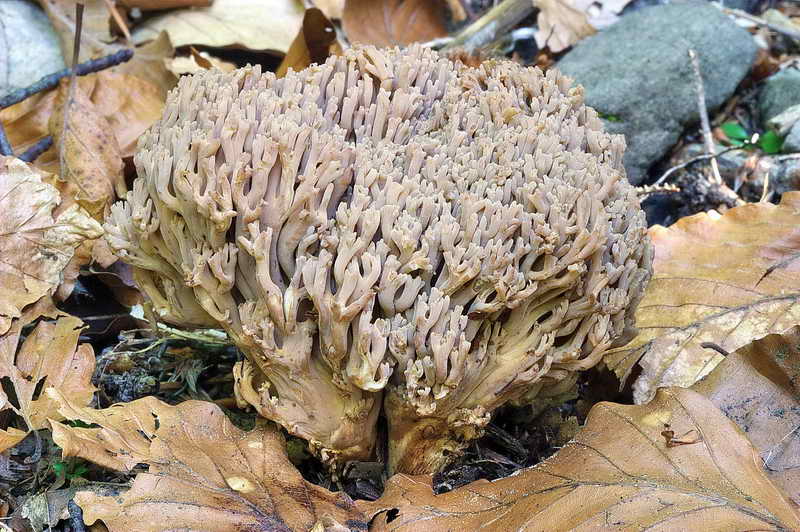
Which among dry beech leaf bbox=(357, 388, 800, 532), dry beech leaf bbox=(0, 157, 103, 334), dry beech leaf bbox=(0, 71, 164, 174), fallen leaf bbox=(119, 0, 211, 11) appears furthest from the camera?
fallen leaf bbox=(119, 0, 211, 11)

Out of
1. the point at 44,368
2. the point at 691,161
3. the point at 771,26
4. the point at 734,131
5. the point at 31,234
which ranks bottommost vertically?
the point at 734,131

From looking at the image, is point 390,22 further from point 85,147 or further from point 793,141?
point 793,141

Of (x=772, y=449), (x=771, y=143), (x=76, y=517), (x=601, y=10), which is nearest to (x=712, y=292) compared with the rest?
(x=772, y=449)

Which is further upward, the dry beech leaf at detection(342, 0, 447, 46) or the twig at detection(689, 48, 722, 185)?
the dry beech leaf at detection(342, 0, 447, 46)

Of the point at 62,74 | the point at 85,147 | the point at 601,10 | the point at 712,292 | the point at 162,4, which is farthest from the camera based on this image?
the point at 601,10

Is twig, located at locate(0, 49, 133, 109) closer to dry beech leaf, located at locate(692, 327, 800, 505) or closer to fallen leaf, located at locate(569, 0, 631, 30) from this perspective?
fallen leaf, located at locate(569, 0, 631, 30)

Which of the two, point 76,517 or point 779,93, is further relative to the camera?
point 779,93

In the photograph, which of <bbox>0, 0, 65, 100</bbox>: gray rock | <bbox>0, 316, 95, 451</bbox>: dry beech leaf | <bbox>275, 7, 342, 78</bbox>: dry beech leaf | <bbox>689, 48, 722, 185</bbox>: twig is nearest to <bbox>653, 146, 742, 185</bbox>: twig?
<bbox>689, 48, 722, 185</bbox>: twig

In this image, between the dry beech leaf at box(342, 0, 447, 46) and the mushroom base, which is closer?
the mushroom base
